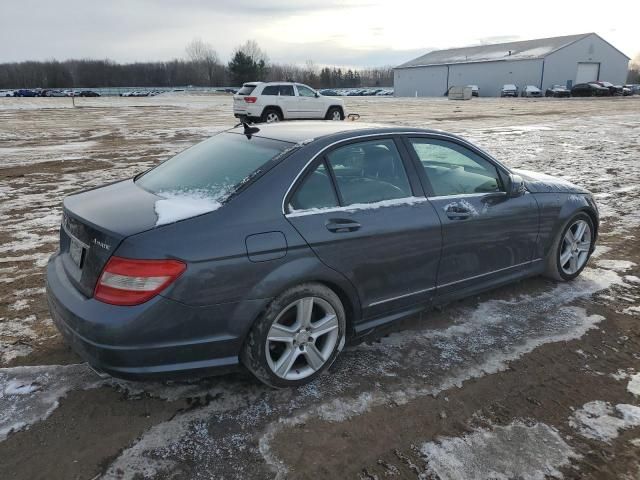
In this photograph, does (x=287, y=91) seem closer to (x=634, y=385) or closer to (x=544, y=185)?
(x=544, y=185)

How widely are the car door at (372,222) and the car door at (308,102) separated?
55.9ft

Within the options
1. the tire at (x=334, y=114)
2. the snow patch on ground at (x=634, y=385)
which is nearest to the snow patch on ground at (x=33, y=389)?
the snow patch on ground at (x=634, y=385)

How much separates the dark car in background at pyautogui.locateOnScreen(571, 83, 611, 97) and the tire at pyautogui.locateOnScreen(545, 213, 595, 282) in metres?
56.7

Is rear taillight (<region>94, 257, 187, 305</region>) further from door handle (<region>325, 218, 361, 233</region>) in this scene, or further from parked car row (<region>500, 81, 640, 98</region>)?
parked car row (<region>500, 81, 640, 98</region>)

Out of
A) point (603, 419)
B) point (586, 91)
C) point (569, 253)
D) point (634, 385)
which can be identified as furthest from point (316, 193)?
point (586, 91)

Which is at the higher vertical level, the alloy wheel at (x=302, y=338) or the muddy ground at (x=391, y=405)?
the alloy wheel at (x=302, y=338)

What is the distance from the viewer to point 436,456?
254 centimetres

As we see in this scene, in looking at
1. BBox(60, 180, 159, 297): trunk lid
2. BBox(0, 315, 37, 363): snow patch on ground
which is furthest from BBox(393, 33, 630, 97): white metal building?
BBox(0, 315, 37, 363): snow patch on ground

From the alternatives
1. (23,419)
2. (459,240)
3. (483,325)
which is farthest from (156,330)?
(483,325)

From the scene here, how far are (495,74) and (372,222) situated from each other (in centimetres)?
6893

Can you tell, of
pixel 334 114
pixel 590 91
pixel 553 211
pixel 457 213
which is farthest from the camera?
pixel 590 91

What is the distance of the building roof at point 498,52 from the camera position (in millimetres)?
61969

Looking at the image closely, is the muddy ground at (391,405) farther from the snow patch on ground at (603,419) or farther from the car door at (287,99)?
the car door at (287,99)

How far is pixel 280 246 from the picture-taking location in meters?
2.79
